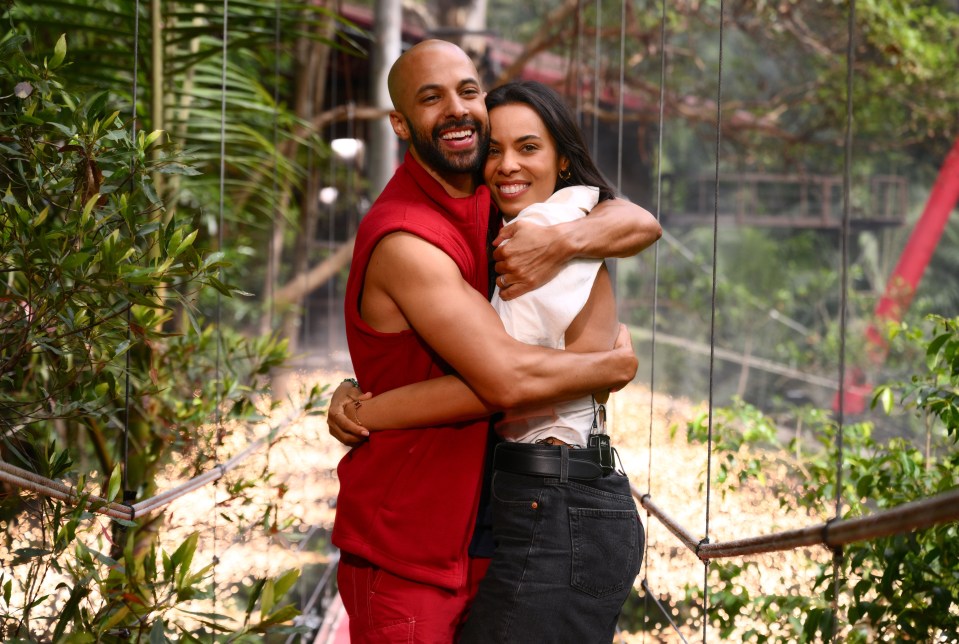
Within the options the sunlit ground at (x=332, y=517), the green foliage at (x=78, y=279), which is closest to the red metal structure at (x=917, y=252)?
the sunlit ground at (x=332, y=517)

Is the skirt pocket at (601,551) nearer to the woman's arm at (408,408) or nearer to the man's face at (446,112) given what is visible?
the woman's arm at (408,408)

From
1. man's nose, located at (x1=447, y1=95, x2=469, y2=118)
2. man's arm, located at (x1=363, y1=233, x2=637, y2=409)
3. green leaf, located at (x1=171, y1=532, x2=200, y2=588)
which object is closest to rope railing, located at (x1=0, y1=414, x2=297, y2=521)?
green leaf, located at (x1=171, y1=532, x2=200, y2=588)

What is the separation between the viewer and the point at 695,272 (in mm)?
12156

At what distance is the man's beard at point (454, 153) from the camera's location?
150cm

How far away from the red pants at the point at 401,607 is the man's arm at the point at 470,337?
12.3 inches

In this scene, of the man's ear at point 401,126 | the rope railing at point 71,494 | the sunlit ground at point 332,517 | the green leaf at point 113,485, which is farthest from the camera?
the sunlit ground at point 332,517

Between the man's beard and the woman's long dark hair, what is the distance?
7 centimetres

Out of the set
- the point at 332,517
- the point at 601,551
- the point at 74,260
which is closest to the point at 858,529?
the point at 601,551

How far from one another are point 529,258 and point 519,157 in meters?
0.24

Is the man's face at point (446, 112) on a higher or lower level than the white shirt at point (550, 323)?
higher

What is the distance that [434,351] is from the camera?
1425mm

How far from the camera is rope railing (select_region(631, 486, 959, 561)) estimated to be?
0.90 meters

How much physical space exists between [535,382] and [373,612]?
0.42 m

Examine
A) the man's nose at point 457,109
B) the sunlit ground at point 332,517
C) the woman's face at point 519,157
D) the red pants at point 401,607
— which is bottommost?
the sunlit ground at point 332,517
